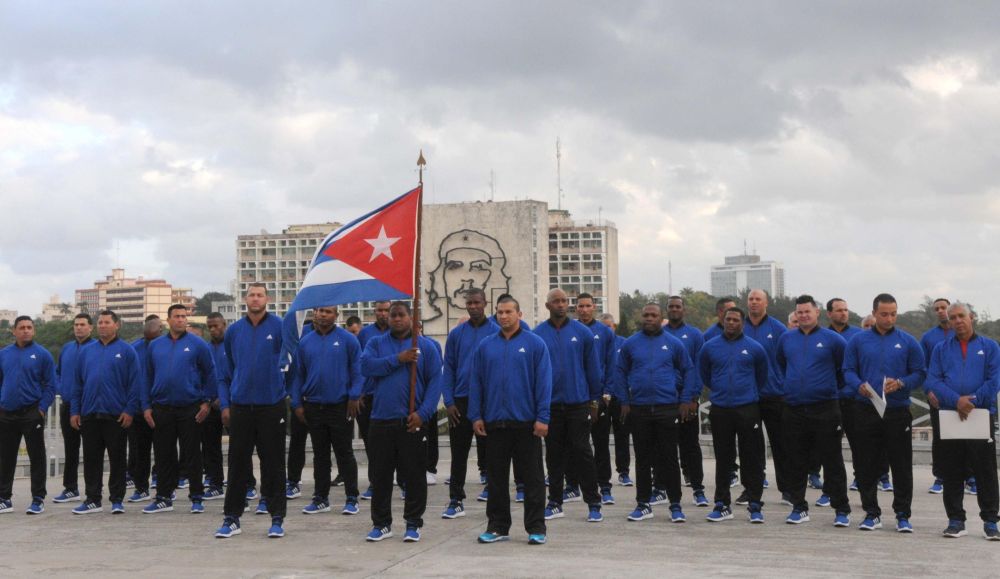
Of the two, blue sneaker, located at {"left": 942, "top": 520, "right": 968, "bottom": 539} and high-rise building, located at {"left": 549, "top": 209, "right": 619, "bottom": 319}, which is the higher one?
high-rise building, located at {"left": 549, "top": 209, "right": 619, "bottom": 319}

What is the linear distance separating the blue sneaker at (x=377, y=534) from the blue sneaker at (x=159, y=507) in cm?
303

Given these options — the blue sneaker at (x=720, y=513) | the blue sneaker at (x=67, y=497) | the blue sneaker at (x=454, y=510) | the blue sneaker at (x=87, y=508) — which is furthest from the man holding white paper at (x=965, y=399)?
the blue sneaker at (x=67, y=497)

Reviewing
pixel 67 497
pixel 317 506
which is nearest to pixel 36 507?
pixel 67 497

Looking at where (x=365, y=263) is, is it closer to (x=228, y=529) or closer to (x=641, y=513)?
(x=228, y=529)

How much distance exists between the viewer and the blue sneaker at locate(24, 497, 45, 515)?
1199 centimetres

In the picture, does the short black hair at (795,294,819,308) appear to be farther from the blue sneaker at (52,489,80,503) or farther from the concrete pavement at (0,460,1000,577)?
the blue sneaker at (52,489,80,503)

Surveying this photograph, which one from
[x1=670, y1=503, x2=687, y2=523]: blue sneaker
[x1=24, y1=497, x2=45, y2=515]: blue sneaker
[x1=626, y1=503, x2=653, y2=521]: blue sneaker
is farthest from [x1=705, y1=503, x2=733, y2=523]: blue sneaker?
[x1=24, y1=497, x2=45, y2=515]: blue sneaker

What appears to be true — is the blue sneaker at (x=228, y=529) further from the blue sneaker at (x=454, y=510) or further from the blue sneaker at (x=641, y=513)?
the blue sneaker at (x=641, y=513)

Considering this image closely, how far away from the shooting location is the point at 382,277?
9.86 m

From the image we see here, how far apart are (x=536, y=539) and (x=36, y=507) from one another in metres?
5.70

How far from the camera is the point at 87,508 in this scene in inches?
465

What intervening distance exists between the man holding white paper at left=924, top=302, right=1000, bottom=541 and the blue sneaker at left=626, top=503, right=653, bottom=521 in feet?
8.29

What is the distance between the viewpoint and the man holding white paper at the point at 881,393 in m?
10.2

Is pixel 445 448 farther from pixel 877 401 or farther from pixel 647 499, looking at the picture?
pixel 877 401
